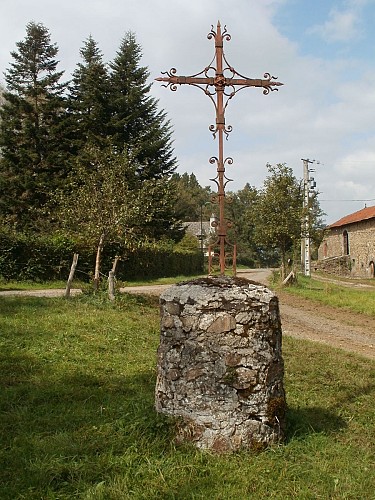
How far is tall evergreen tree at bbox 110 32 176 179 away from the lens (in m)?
34.9

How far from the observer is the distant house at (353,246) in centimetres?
4519

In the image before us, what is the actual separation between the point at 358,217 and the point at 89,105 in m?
27.8

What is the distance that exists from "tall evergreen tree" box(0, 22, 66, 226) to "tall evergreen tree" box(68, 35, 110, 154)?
4.07 feet

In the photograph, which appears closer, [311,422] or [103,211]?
[311,422]

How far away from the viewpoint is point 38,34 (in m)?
32.2

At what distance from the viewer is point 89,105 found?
3425 cm

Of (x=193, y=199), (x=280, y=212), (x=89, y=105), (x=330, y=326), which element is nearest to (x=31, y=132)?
(x=89, y=105)

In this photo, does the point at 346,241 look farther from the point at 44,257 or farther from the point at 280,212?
the point at 44,257

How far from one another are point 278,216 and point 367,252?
2590 centimetres

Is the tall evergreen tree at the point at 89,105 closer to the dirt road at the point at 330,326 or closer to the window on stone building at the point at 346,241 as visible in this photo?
the dirt road at the point at 330,326

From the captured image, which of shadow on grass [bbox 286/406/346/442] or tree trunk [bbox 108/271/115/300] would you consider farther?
tree trunk [bbox 108/271/115/300]

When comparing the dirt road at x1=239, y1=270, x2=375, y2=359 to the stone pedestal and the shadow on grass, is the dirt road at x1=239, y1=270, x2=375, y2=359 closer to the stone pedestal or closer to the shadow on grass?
the shadow on grass

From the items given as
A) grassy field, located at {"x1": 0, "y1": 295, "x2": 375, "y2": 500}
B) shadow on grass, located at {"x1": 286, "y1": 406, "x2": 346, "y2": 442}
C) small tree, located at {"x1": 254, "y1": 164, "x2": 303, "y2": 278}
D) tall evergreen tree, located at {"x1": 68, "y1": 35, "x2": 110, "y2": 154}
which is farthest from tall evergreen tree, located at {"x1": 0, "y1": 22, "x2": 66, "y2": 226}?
shadow on grass, located at {"x1": 286, "y1": 406, "x2": 346, "y2": 442}

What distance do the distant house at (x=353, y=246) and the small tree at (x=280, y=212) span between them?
2289 cm
